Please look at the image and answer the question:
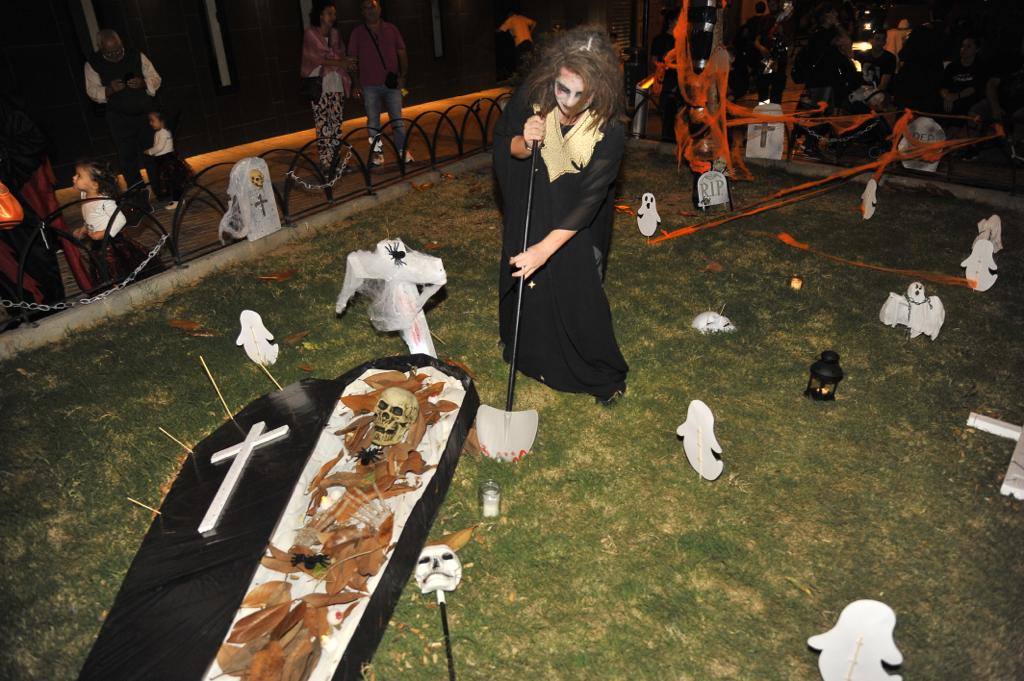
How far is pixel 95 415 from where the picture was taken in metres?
4.77

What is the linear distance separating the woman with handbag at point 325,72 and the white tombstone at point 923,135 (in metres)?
8.34

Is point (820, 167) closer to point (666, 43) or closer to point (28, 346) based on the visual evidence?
point (666, 43)

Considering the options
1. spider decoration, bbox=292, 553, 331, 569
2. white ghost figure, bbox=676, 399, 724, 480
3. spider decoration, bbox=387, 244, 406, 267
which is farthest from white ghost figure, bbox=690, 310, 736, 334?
spider decoration, bbox=292, 553, 331, 569

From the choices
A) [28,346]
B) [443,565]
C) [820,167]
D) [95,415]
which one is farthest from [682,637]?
[820,167]

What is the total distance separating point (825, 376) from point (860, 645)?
240 cm

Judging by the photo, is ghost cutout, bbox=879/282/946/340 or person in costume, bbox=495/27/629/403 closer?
person in costume, bbox=495/27/629/403

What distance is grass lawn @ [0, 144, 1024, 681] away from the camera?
3143mm

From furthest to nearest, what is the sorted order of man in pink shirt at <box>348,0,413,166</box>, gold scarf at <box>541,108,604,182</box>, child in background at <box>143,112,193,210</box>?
man in pink shirt at <box>348,0,413,166</box>, child in background at <box>143,112,193,210</box>, gold scarf at <box>541,108,604,182</box>

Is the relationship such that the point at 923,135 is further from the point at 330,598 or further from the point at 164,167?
the point at 164,167

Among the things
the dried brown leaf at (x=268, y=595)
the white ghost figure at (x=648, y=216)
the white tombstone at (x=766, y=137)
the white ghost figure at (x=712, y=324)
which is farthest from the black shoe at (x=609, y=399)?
the white tombstone at (x=766, y=137)

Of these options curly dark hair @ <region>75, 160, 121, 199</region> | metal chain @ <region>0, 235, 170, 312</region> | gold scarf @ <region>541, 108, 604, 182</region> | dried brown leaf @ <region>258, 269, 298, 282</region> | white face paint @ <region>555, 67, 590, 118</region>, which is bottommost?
dried brown leaf @ <region>258, 269, 298, 282</region>

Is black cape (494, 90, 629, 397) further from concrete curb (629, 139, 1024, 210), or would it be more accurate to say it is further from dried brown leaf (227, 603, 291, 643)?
concrete curb (629, 139, 1024, 210)

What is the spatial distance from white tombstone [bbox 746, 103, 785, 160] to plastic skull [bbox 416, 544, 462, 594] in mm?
9161

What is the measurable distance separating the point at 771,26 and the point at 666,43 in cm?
297
